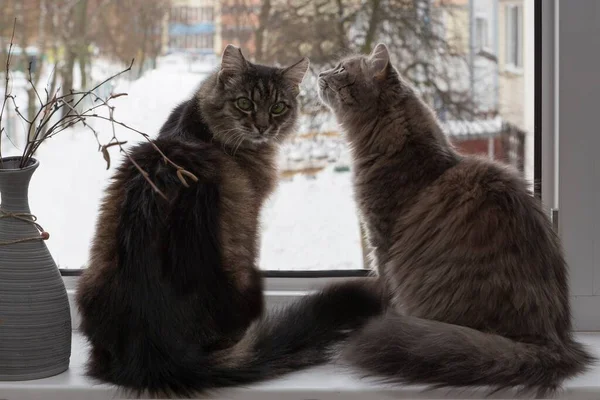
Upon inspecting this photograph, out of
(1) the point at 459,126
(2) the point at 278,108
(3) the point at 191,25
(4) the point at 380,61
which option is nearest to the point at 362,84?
(4) the point at 380,61

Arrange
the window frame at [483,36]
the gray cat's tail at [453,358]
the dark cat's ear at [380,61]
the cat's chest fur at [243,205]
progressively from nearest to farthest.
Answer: the gray cat's tail at [453,358], the cat's chest fur at [243,205], the dark cat's ear at [380,61], the window frame at [483,36]

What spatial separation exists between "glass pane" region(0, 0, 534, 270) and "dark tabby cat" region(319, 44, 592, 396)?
0.59 feet

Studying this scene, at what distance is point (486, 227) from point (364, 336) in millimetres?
297

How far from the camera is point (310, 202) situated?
1.94 metres

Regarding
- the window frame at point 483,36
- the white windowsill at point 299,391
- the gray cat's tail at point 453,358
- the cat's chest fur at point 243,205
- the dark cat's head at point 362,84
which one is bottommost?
the white windowsill at point 299,391

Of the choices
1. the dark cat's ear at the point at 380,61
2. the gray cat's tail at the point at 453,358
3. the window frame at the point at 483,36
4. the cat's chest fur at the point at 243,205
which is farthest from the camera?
the window frame at the point at 483,36

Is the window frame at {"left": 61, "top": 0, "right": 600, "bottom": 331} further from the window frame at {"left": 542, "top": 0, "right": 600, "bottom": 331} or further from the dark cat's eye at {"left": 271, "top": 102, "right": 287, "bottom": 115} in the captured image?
the dark cat's eye at {"left": 271, "top": 102, "right": 287, "bottom": 115}

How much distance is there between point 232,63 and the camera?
1.71 m

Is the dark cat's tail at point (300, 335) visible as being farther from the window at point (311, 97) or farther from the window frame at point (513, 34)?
the window frame at point (513, 34)

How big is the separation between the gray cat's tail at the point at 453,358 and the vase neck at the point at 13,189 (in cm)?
65

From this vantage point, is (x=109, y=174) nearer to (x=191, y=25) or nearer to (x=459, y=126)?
(x=191, y=25)

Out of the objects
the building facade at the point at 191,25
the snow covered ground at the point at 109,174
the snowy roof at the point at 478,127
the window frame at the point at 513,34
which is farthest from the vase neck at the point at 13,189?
the window frame at the point at 513,34

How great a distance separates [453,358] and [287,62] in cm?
81

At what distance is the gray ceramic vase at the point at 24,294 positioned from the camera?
4.86ft
